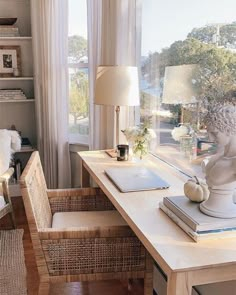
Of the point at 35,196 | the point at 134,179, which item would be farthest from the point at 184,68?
the point at 35,196

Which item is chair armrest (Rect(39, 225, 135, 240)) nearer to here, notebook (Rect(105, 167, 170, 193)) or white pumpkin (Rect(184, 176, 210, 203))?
notebook (Rect(105, 167, 170, 193))

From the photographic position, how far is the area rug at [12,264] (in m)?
2.20

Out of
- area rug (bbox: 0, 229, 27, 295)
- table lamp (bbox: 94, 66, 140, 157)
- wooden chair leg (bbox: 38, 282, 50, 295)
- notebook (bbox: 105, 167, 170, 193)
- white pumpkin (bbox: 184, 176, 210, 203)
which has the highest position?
table lamp (bbox: 94, 66, 140, 157)

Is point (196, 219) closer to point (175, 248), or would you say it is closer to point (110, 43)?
point (175, 248)

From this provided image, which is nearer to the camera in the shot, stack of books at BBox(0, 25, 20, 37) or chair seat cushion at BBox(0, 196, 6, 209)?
chair seat cushion at BBox(0, 196, 6, 209)

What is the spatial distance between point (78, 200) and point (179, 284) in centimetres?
115

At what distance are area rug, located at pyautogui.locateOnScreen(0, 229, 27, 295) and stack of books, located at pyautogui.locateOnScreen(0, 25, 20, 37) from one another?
184 cm

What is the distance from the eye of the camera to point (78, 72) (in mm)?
3469

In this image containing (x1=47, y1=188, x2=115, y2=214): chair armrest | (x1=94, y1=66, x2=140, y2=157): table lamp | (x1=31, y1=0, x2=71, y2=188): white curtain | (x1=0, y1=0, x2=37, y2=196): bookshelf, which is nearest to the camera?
(x1=47, y1=188, x2=115, y2=214): chair armrest

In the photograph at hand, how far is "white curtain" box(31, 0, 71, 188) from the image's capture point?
3.27 metres

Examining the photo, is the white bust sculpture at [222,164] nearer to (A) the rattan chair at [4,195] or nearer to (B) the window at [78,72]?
(A) the rattan chair at [4,195]

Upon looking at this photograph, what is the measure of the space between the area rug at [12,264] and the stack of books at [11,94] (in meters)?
1.34

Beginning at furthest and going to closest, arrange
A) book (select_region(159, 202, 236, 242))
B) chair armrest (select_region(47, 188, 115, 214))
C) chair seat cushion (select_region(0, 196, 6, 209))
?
1. chair seat cushion (select_region(0, 196, 6, 209))
2. chair armrest (select_region(47, 188, 115, 214))
3. book (select_region(159, 202, 236, 242))

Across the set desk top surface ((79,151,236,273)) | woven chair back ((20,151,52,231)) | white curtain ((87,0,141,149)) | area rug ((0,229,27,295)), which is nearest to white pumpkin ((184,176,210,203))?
desk top surface ((79,151,236,273))
